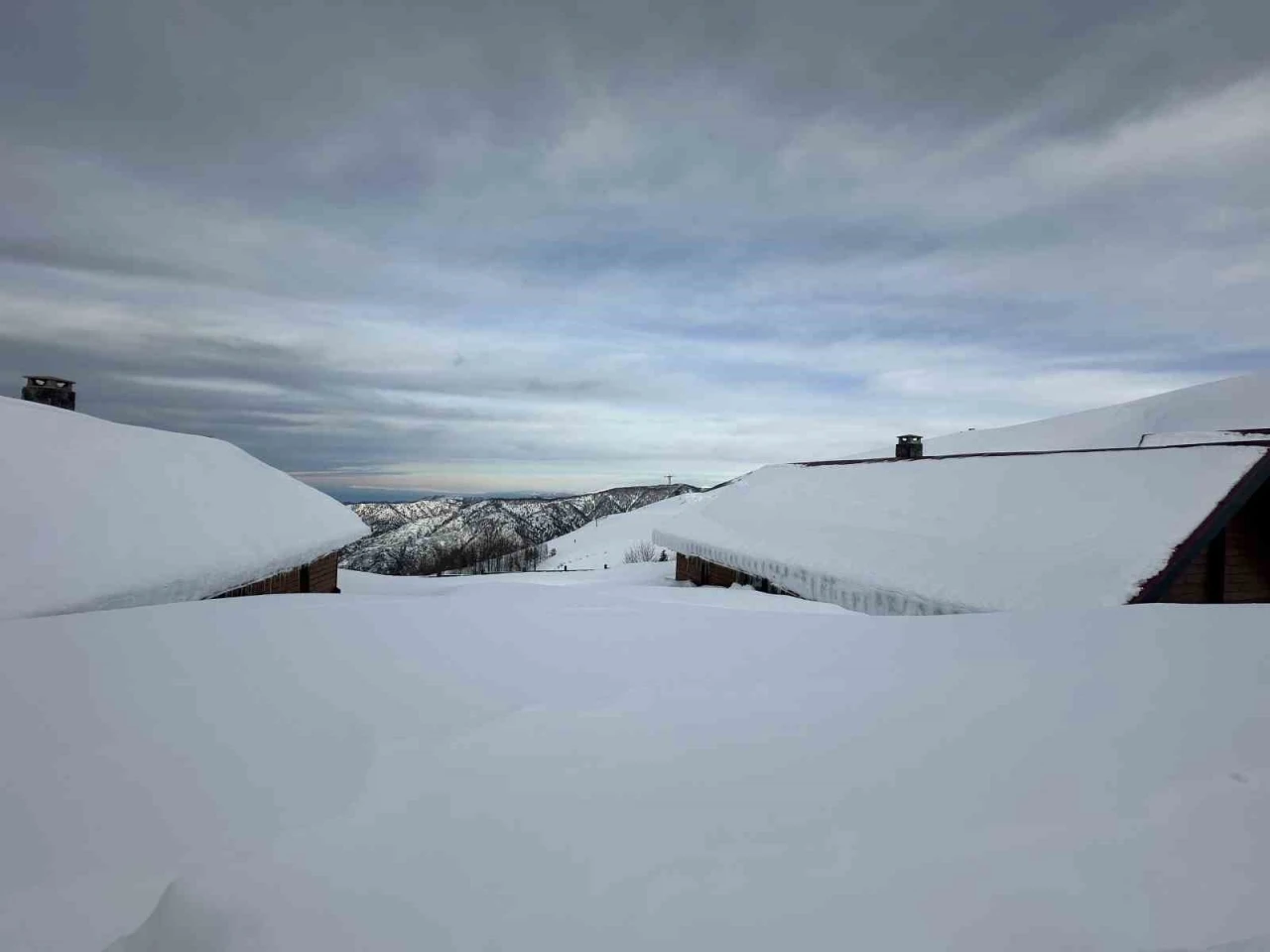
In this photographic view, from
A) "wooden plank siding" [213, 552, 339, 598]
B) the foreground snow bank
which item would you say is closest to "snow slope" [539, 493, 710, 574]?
"wooden plank siding" [213, 552, 339, 598]

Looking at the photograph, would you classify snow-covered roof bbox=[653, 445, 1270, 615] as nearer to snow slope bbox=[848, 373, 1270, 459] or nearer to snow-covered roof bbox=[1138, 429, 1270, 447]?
snow-covered roof bbox=[1138, 429, 1270, 447]

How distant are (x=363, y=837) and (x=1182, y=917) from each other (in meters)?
2.39

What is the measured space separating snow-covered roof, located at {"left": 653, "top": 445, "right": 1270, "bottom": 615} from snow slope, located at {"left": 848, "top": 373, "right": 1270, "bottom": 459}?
117 feet

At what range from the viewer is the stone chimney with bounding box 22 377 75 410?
481 inches

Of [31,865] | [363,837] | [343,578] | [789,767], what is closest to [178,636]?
[31,865]

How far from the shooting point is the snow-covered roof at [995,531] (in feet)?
24.9

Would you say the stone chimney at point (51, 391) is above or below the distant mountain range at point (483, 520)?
above

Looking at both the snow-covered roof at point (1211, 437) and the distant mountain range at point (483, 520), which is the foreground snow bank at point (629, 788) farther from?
the distant mountain range at point (483, 520)

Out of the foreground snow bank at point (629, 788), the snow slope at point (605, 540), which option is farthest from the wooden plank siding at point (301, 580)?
the snow slope at point (605, 540)

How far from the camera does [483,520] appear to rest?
408ft

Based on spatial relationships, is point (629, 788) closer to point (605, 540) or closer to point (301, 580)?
point (301, 580)

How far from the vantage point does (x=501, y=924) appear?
1.57 metres

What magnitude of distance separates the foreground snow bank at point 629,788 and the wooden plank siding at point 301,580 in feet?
19.4

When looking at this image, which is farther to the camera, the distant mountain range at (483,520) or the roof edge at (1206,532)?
the distant mountain range at (483,520)
